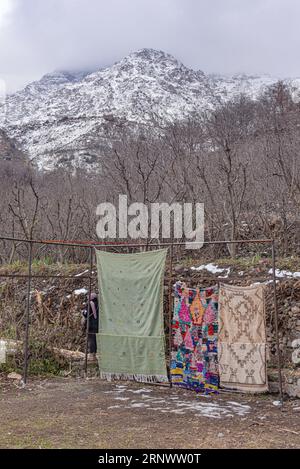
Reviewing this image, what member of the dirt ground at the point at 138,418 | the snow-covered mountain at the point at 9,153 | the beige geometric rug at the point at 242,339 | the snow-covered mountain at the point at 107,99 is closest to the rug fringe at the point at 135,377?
the dirt ground at the point at 138,418

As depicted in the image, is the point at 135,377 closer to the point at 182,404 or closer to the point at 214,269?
the point at 182,404

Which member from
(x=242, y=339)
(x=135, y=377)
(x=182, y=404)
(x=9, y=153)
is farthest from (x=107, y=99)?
(x=182, y=404)

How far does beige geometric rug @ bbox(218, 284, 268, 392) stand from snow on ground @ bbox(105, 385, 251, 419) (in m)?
0.36

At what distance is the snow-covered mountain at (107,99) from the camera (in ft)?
131

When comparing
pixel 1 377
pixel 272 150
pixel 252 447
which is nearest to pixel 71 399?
pixel 1 377

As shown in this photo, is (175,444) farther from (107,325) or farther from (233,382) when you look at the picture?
(107,325)

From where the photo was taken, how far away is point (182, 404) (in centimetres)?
603

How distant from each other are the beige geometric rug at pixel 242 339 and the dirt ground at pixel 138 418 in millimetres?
254

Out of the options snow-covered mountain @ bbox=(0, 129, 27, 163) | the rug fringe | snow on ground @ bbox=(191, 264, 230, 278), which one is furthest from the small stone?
snow-covered mountain @ bbox=(0, 129, 27, 163)

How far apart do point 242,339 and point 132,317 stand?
5.73 ft

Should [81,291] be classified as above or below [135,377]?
above

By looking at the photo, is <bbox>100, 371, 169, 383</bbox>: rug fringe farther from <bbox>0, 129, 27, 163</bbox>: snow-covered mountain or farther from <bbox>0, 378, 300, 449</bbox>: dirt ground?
<bbox>0, 129, 27, 163</bbox>: snow-covered mountain

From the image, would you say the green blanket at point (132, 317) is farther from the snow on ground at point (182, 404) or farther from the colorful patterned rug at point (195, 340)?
the snow on ground at point (182, 404)

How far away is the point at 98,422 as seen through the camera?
5273 mm
